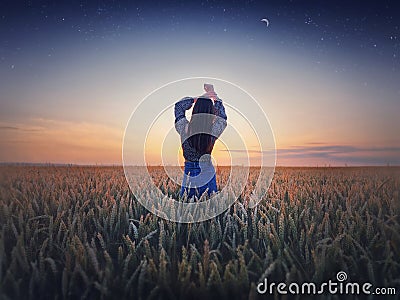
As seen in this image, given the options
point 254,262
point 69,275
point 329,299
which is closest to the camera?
point 329,299

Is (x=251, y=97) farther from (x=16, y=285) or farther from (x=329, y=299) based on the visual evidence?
(x=16, y=285)

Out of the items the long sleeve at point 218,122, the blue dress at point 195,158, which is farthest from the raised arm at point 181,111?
the long sleeve at point 218,122

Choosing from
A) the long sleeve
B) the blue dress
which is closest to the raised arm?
the blue dress

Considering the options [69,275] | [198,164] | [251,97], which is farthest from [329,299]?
[198,164]

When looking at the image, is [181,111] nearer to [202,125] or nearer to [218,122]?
[202,125]

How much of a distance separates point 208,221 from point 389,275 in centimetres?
106

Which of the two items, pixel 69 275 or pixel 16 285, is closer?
pixel 16 285

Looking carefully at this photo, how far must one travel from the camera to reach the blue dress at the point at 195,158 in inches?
113

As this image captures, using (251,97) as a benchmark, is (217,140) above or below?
below

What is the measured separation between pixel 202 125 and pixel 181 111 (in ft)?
0.66

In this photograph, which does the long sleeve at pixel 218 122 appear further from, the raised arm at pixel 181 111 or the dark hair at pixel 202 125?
the raised arm at pixel 181 111

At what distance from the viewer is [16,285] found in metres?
1.37

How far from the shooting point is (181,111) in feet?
9.43

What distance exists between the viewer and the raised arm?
9.39 feet
